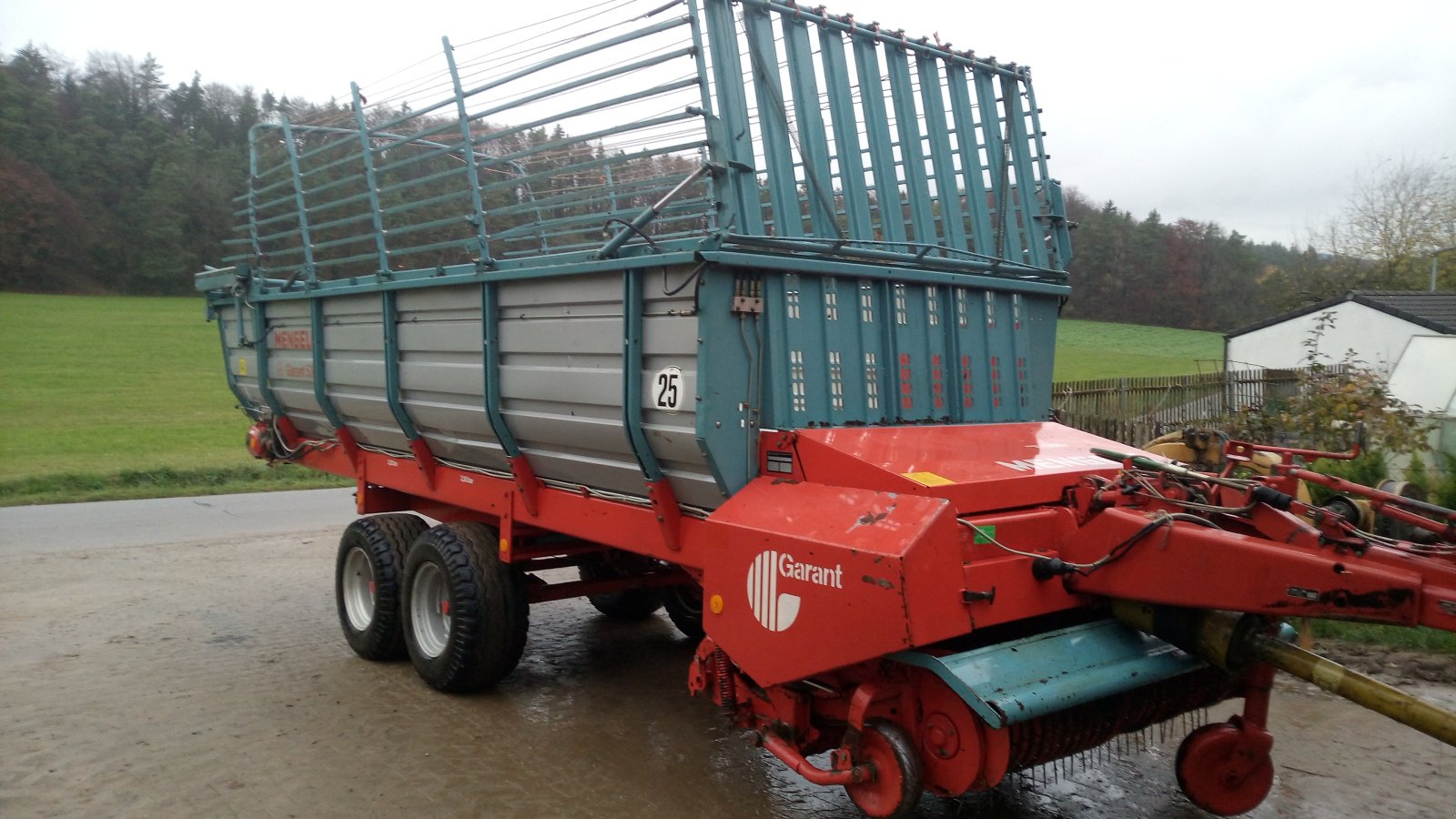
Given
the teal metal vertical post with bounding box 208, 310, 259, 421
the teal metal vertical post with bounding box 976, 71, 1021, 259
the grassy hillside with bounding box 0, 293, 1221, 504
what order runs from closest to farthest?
the teal metal vertical post with bounding box 976, 71, 1021, 259
the teal metal vertical post with bounding box 208, 310, 259, 421
the grassy hillside with bounding box 0, 293, 1221, 504

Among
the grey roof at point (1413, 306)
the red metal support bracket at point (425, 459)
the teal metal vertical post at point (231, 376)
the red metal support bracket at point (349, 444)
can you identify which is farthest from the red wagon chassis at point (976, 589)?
the grey roof at point (1413, 306)

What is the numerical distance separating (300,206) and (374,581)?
264 centimetres

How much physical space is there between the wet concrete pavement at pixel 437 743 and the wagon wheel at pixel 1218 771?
1.18ft

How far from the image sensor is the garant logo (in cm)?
349

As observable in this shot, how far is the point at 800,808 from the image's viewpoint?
4316 mm

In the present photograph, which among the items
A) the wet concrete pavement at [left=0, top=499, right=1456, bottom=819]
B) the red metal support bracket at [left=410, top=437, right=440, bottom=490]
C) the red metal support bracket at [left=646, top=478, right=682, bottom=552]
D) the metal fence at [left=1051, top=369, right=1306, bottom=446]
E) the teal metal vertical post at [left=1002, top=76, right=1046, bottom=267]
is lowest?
the wet concrete pavement at [left=0, top=499, right=1456, bottom=819]

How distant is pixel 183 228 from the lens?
34219mm

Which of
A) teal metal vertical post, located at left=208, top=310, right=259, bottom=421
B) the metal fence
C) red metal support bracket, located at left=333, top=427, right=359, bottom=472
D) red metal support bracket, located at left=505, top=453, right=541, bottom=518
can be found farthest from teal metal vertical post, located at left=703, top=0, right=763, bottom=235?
the metal fence

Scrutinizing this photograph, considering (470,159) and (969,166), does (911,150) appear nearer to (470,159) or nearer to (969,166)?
(969,166)

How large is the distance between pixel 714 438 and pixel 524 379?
1457mm

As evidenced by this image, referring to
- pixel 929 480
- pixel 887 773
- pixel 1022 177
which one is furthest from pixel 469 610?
pixel 1022 177

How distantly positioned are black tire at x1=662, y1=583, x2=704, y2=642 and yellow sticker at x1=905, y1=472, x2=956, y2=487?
353cm

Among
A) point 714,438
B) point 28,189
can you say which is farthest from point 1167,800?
point 28,189

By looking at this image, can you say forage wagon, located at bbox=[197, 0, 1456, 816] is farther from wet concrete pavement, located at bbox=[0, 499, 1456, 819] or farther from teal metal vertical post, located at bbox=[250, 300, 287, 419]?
teal metal vertical post, located at bbox=[250, 300, 287, 419]
